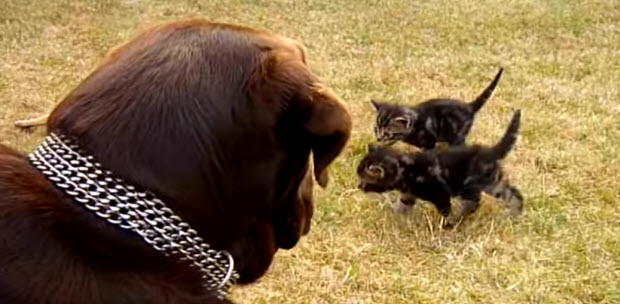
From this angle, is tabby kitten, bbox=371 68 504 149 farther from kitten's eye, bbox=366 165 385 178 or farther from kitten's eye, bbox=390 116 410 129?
kitten's eye, bbox=366 165 385 178

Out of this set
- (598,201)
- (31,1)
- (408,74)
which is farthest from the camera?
(31,1)

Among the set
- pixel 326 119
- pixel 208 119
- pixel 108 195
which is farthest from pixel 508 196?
pixel 108 195

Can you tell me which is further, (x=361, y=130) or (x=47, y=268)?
(x=361, y=130)

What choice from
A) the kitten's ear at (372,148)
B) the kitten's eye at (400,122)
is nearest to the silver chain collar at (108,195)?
the kitten's ear at (372,148)

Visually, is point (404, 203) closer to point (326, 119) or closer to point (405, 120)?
point (405, 120)

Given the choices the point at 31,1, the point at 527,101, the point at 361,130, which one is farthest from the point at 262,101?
the point at 31,1

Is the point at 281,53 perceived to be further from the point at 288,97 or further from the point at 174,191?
the point at 174,191

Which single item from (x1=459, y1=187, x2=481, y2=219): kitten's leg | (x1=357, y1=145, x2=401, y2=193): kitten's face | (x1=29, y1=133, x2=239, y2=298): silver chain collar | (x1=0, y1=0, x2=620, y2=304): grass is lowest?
(x1=0, y1=0, x2=620, y2=304): grass

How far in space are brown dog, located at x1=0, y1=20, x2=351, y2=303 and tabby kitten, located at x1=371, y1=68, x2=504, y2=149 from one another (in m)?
2.93

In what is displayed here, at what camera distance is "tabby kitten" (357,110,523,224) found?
427cm

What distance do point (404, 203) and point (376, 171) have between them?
183 millimetres

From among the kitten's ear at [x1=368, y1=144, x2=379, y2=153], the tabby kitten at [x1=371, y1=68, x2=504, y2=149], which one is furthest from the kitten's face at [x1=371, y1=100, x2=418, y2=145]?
the kitten's ear at [x1=368, y1=144, x2=379, y2=153]

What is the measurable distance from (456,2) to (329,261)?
17.2ft

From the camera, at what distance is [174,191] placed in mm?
1898
